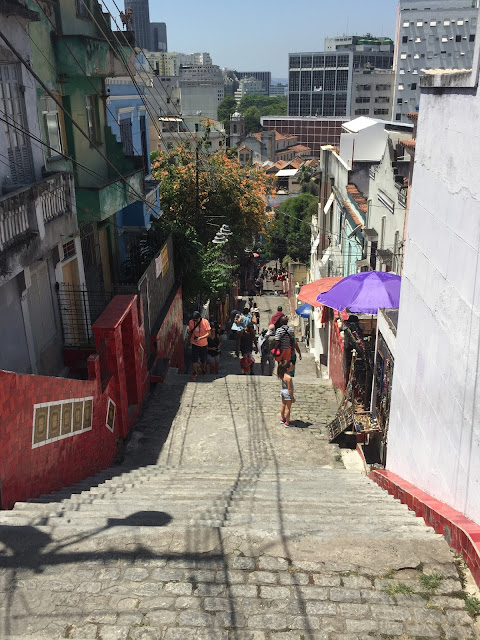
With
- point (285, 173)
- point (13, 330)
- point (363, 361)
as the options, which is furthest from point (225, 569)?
point (285, 173)

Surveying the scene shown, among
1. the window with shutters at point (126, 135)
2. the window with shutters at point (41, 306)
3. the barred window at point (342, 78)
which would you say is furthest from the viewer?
the barred window at point (342, 78)

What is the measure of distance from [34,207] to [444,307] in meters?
5.83

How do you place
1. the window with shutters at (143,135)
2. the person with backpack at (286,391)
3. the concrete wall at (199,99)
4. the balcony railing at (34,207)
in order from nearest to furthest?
the balcony railing at (34,207), the person with backpack at (286,391), the window with shutters at (143,135), the concrete wall at (199,99)

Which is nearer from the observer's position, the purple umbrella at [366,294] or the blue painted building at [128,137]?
the purple umbrella at [366,294]

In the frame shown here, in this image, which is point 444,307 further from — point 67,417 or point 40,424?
point 67,417

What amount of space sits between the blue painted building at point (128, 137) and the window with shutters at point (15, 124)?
5.46 meters

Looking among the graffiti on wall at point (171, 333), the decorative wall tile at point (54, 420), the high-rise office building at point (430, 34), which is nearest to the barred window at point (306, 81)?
the high-rise office building at point (430, 34)

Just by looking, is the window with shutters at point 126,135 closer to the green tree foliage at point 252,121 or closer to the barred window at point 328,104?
the barred window at point 328,104

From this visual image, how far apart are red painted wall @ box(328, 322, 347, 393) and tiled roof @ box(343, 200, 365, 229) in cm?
446

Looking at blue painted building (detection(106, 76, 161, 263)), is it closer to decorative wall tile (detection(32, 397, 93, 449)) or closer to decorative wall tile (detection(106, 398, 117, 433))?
decorative wall tile (detection(106, 398, 117, 433))

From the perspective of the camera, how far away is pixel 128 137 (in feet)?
52.9

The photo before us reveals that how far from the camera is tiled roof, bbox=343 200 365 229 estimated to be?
1817 cm

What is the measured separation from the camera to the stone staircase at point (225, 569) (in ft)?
11.5

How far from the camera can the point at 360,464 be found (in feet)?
29.4
